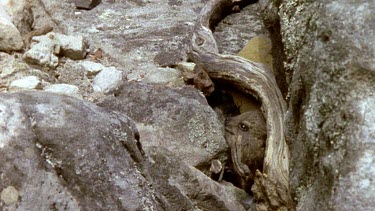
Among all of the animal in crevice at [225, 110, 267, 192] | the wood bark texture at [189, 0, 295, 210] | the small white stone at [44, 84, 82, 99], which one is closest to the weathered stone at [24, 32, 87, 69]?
the small white stone at [44, 84, 82, 99]

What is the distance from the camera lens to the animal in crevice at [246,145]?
1.90 m

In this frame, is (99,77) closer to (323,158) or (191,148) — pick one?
(191,148)

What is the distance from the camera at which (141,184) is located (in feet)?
4.46

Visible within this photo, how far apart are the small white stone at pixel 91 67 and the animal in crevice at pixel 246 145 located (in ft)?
1.47

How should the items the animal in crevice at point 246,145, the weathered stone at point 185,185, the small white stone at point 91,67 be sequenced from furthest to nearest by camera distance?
1. the small white stone at point 91,67
2. the animal in crevice at point 246,145
3. the weathered stone at point 185,185

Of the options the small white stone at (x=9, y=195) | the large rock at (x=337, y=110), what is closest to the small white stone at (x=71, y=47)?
the large rock at (x=337, y=110)

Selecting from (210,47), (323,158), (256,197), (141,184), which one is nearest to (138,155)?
(141,184)

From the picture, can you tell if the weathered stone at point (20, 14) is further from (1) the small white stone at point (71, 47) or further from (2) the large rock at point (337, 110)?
(2) the large rock at point (337, 110)

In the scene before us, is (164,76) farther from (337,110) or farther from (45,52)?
(337,110)

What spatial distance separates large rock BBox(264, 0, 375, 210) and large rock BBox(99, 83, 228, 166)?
36 cm

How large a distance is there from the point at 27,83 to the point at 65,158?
64 cm

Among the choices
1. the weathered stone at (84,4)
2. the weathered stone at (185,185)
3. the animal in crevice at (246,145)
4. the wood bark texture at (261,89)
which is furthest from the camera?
the weathered stone at (84,4)

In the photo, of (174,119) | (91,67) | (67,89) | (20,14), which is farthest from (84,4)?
(174,119)

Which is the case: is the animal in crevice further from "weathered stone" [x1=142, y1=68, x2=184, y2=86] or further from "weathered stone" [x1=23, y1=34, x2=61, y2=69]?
"weathered stone" [x1=23, y1=34, x2=61, y2=69]
